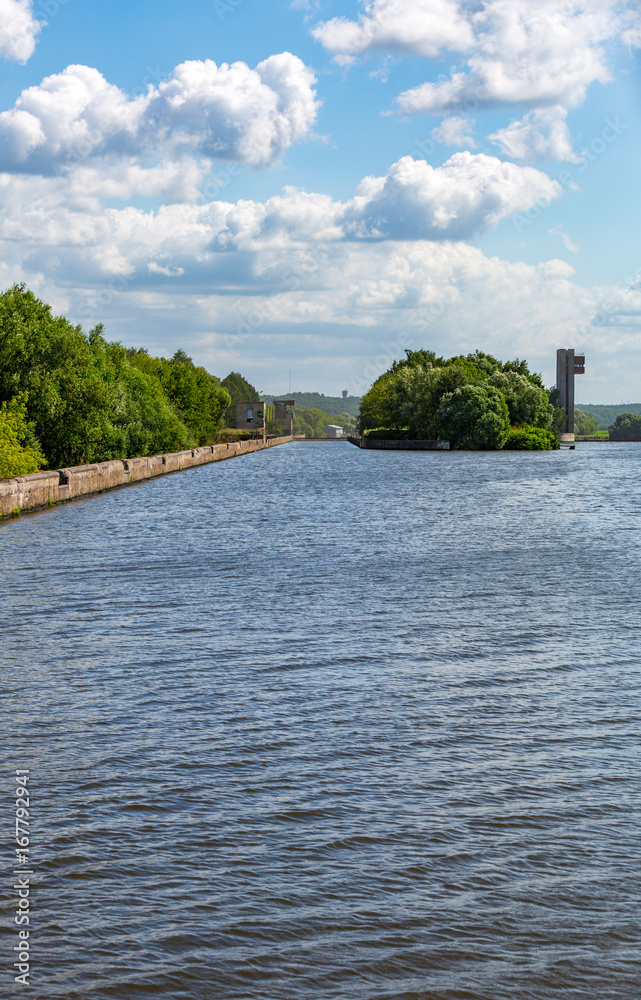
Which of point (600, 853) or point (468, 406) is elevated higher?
point (468, 406)

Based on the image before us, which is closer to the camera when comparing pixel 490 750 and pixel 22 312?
pixel 490 750

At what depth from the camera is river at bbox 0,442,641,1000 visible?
17.0 feet

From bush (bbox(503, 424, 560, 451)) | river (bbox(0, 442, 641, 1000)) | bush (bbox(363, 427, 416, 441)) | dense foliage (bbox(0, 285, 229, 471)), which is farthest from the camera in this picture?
bush (bbox(363, 427, 416, 441))

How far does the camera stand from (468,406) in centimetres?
11925

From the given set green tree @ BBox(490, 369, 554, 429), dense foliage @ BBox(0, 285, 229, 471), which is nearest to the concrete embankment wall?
dense foliage @ BBox(0, 285, 229, 471)

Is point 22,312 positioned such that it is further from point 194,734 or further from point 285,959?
point 285,959

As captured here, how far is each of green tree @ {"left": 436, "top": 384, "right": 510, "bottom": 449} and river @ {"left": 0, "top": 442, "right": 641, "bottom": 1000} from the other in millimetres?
101619

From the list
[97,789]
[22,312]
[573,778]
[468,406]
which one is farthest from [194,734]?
[468,406]

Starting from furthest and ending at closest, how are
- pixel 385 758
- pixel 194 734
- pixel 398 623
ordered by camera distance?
1. pixel 398 623
2. pixel 194 734
3. pixel 385 758

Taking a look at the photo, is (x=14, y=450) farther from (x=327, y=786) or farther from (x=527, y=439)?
(x=527, y=439)

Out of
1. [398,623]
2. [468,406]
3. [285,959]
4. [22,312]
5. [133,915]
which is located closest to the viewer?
[285,959]

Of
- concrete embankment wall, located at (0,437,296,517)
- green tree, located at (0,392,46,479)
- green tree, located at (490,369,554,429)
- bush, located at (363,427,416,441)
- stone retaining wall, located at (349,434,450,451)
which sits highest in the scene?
green tree, located at (490,369,554,429)

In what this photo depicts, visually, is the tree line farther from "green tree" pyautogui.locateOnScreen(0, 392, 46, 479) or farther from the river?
the river

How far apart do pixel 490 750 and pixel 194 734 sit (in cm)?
274
